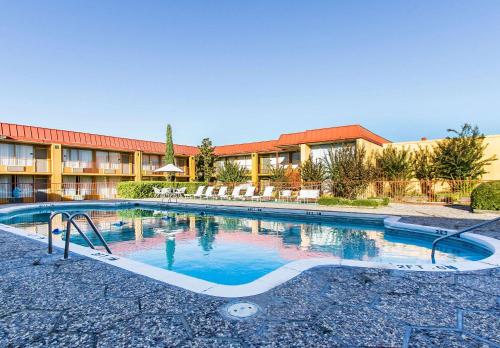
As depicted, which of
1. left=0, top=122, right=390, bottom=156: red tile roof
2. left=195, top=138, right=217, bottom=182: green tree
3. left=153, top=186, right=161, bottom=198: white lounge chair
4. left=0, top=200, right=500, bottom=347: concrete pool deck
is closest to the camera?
left=0, top=200, right=500, bottom=347: concrete pool deck

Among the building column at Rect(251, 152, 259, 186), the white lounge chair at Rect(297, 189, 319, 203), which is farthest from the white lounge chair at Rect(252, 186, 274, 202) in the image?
the building column at Rect(251, 152, 259, 186)

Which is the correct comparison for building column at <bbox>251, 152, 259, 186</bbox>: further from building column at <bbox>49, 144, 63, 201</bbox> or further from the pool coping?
the pool coping

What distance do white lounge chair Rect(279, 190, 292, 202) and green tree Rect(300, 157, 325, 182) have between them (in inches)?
78.8

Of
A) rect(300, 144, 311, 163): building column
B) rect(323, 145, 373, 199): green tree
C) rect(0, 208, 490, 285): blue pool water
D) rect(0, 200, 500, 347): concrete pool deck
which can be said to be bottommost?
rect(0, 208, 490, 285): blue pool water

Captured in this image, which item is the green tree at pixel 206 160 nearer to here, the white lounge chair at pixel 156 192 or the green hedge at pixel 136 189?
the green hedge at pixel 136 189

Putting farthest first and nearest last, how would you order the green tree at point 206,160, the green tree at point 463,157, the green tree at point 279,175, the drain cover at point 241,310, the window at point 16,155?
the green tree at point 206,160 → the green tree at point 279,175 → the window at point 16,155 → the green tree at point 463,157 → the drain cover at point 241,310

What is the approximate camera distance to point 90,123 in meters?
28.2

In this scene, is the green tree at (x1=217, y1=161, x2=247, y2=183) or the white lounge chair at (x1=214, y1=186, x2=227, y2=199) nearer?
the white lounge chair at (x1=214, y1=186, x2=227, y2=199)

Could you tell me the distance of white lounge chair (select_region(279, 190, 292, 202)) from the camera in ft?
62.7

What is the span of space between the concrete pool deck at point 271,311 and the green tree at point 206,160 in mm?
24828

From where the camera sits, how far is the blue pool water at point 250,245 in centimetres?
640

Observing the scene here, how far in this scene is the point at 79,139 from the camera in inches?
953

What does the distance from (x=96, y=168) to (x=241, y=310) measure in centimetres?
2693

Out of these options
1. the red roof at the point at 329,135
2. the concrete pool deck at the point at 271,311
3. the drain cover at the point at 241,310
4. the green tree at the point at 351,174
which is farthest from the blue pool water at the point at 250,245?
the red roof at the point at 329,135
